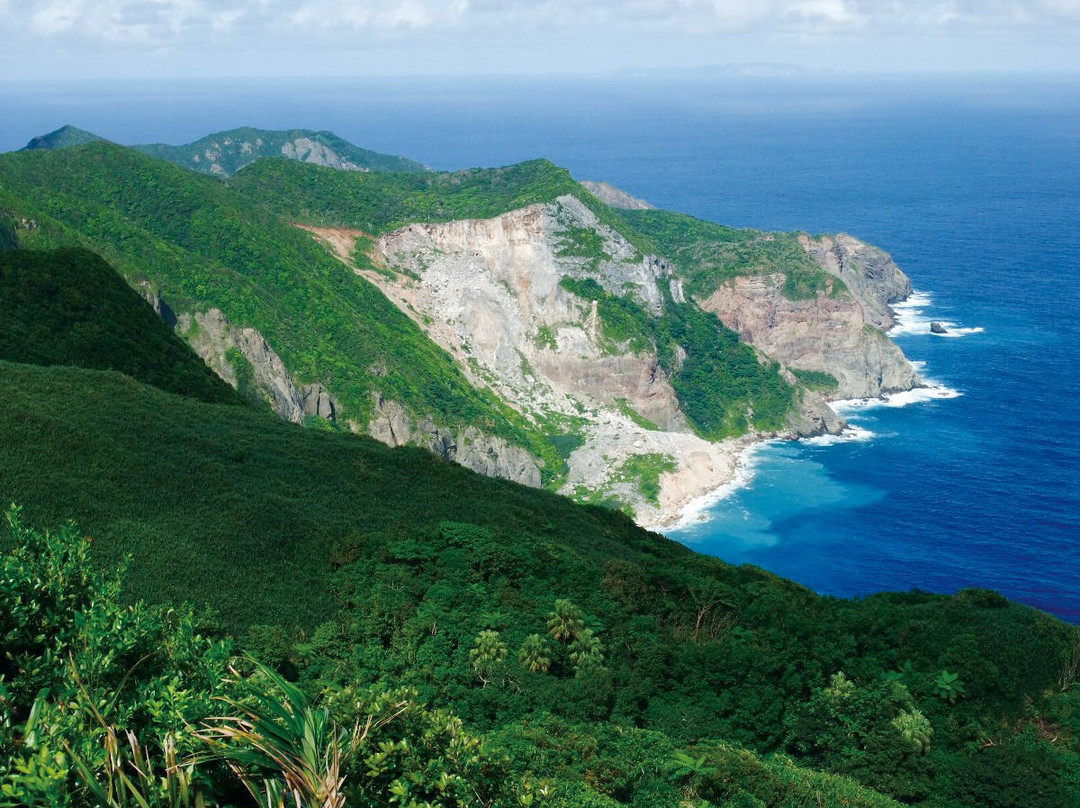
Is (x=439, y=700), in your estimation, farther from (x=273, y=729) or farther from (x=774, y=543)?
(x=774, y=543)

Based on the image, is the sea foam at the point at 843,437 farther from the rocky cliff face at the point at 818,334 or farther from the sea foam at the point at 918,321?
the sea foam at the point at 918,321

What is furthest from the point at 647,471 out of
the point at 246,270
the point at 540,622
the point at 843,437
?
the point at 540,622

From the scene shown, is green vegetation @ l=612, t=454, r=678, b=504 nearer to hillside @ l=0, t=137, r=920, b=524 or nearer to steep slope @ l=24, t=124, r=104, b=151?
hillside @ l=0, t=137, r=920, b=524

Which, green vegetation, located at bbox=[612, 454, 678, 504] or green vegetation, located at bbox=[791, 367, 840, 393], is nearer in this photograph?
green vegetation, located at bbox=[612, 454, 678, 504]

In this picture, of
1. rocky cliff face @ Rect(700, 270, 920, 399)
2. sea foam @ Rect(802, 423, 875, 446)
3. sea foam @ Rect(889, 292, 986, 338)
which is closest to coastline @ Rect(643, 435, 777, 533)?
sea foam @ Rect(802, 423, 875, 446)

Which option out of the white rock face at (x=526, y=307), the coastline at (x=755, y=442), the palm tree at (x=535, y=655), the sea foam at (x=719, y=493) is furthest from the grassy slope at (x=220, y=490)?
the white rock face at (x=526, y=307)

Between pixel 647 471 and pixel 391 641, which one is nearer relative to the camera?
pixel 391 641

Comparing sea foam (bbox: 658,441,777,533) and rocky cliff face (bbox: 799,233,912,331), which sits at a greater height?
rocky cliff face (bbox: 799,233,912,331)

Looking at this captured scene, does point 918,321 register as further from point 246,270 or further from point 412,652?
point 412,652
